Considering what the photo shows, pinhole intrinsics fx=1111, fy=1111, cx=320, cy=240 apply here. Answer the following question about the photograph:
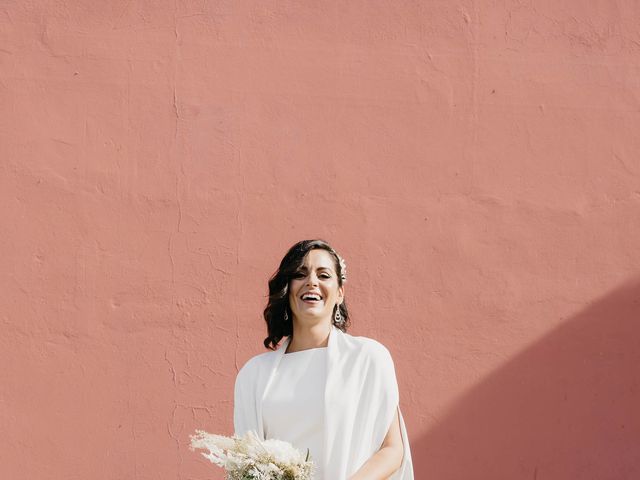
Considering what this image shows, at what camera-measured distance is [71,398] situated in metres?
5.07

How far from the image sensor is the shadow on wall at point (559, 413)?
208 inches

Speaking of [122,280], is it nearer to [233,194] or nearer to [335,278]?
[233,194]

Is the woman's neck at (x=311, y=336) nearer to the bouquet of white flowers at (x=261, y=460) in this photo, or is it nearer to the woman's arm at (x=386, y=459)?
the woman's arm at (x=386, y=459)

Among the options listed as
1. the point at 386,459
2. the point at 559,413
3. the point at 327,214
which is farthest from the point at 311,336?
the point at 559,413

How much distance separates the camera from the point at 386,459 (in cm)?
351

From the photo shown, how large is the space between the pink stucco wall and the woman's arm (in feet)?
5.48

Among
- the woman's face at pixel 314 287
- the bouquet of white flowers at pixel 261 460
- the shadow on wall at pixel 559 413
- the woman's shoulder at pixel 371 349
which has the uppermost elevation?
the woman's face at pixel 314 287

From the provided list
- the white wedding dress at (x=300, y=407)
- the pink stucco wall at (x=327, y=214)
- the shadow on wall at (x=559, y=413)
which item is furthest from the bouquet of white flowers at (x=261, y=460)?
the shadow on wall at (x=559, y=413)

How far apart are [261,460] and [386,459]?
0.45 meters

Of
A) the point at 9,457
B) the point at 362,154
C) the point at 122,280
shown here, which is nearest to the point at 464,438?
the point at 362,154

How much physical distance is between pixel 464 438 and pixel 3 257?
7.60 feet

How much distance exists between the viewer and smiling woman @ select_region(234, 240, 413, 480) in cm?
351

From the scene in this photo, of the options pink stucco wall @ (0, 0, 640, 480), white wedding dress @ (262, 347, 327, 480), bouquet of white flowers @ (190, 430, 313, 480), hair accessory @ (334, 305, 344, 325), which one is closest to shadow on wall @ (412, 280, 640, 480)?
pink stucco wall @ (0, 0, 640, 480)

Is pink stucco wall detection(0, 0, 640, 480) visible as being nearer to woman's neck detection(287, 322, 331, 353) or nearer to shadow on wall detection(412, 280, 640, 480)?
shadow on wall detection(412, 280, 640, 480)
